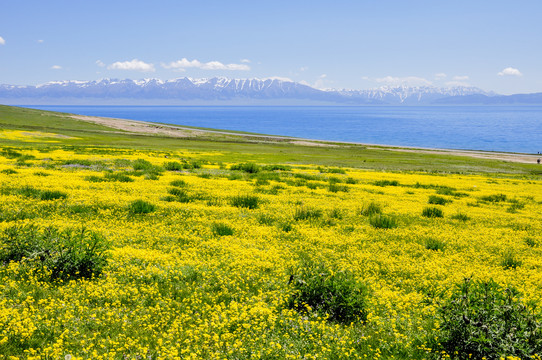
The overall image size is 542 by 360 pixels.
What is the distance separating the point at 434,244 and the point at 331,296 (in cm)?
689

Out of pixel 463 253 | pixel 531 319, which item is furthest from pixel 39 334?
pixel 463 253

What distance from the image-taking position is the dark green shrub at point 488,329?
5.95 m

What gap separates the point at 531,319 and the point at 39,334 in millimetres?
9124

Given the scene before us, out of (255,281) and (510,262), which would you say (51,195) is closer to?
(255,281)

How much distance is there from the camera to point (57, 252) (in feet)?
31.0

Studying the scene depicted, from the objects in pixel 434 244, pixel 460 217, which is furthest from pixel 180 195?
pixel 460 217

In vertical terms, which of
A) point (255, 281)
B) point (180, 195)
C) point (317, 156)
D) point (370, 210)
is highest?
point (180, 195)

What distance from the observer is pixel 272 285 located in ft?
31.4

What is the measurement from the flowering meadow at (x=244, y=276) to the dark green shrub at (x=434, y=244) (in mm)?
82

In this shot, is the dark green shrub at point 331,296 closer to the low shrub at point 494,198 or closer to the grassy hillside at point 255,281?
the grassy hillside at point 255,281

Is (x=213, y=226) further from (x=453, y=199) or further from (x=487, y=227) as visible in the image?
(x=453, y=199)

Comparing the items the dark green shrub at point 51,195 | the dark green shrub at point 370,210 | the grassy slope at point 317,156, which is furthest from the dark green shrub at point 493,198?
the grassy slope at point 317,156

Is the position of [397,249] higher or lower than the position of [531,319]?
lower

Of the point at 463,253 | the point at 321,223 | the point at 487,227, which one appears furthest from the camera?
the point at 487,227
